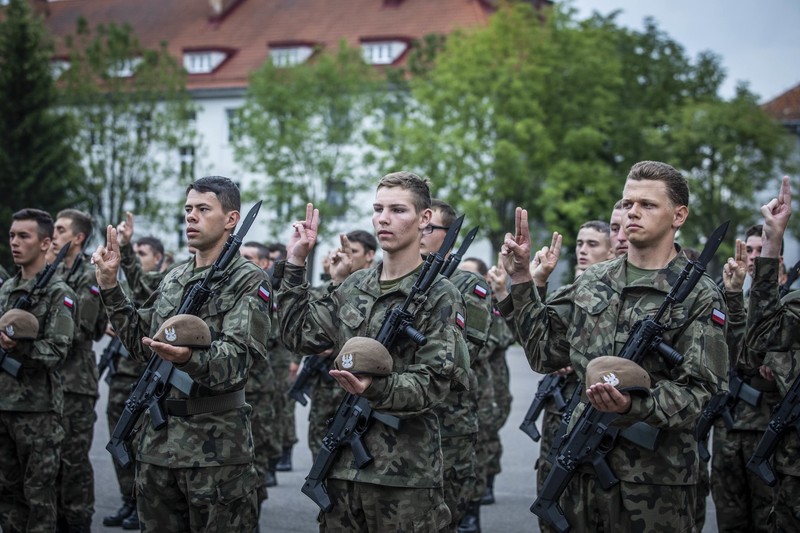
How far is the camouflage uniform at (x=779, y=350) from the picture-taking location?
5.98m

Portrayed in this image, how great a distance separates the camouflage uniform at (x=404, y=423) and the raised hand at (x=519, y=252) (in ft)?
1.23

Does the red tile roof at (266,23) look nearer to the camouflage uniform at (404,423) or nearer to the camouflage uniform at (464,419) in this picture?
the camouflage uniform at (464,419)

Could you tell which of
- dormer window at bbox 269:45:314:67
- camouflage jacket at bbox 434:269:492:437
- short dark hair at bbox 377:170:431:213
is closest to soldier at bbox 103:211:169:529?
camouflage jacket at bbox 434:269:492:437

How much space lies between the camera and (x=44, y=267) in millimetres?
7867

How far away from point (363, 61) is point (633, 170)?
39880 millimetres

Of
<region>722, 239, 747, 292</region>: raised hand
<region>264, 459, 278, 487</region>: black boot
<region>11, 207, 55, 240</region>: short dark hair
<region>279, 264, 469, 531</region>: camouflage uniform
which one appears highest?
<region>11, 207, 55, 240</region>: short dark hair

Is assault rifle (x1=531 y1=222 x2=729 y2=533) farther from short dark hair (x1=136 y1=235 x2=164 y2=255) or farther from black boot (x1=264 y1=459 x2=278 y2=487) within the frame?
short dark hair (x1=136 y1=235 x2=164 y2=255)

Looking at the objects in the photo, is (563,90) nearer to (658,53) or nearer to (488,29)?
(488,29)

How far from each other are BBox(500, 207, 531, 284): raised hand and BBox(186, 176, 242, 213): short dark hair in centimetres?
180

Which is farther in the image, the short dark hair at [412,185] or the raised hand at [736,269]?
the raised hand at [736,269]

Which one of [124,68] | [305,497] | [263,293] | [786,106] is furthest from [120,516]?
[786,106]

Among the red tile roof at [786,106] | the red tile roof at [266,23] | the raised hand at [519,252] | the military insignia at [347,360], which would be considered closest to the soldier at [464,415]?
the raised hand at [519,252]

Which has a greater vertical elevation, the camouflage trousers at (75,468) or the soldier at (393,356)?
the soldier at (393,356)

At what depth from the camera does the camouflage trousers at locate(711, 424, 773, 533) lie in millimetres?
7438
